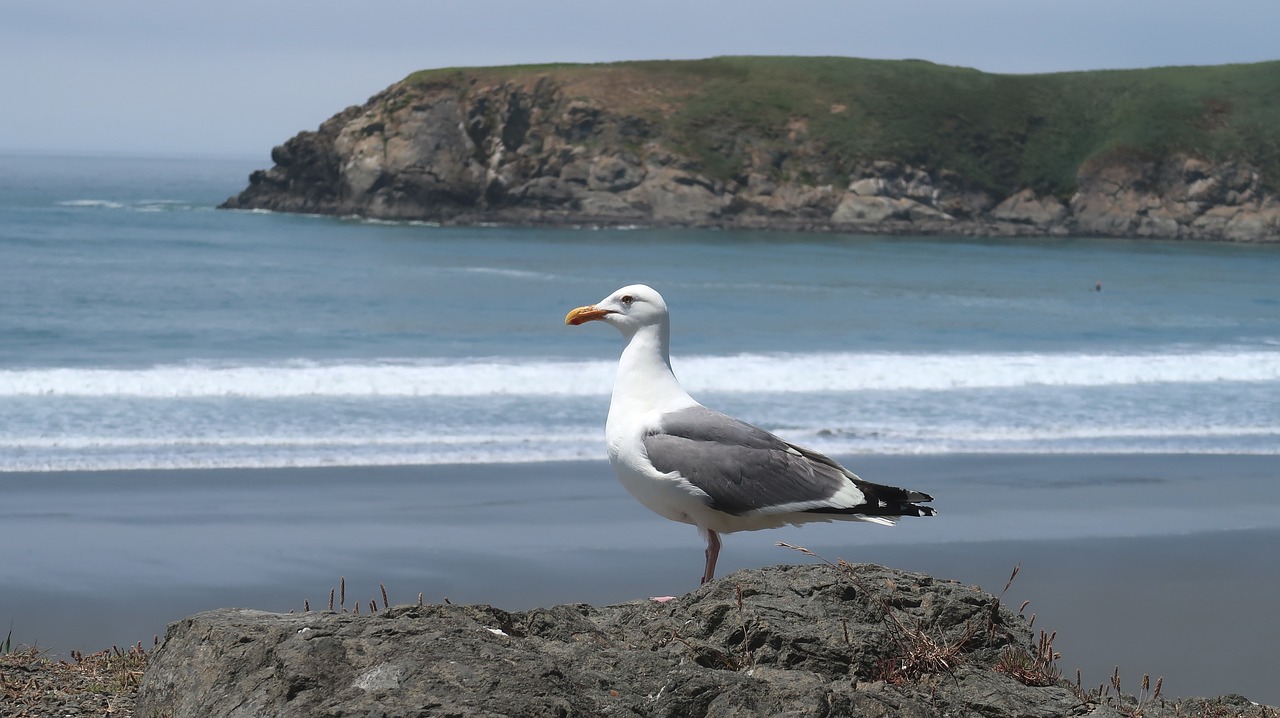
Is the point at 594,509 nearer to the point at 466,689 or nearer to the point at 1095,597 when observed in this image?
the point at 1095,597

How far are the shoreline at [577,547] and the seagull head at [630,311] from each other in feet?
5.71

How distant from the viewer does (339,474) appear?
12.0 meters

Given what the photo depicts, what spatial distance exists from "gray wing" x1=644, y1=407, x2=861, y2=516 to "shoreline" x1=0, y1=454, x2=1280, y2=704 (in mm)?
1316

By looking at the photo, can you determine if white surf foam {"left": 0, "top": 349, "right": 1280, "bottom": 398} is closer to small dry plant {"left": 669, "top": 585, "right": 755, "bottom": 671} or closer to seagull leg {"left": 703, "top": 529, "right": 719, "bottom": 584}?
seagull leg {"left": 703, "top": 529, "right": 719, "bottom": 584}

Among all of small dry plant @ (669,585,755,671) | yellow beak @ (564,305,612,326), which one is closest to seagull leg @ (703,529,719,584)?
yellow beak @ (564,305,612,326)

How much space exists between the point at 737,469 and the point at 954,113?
111552mm

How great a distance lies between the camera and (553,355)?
2208 cm

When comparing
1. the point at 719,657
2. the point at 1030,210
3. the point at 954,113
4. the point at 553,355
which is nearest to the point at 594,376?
the point at 553,355

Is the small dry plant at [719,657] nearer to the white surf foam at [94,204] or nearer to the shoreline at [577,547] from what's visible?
the shoreline at [577,547]

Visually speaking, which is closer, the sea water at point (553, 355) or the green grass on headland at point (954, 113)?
the sea water at point (553, 355)

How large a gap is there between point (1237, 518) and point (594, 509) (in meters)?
5.33

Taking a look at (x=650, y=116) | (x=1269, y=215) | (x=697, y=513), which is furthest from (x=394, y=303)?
(x=1269, y=215)

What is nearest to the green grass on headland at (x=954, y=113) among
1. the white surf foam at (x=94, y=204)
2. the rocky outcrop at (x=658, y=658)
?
the white surf foam at (x=94, y=204)

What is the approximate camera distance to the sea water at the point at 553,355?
14.2m
